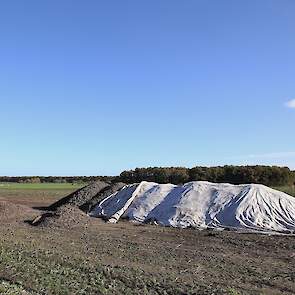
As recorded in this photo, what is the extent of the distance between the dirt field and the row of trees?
34513 millimetres

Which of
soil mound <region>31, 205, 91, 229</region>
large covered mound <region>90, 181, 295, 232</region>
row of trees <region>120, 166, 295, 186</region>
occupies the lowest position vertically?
soil mound <region>31, 205, 91, 229</region>

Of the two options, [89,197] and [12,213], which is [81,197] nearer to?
[89,197]

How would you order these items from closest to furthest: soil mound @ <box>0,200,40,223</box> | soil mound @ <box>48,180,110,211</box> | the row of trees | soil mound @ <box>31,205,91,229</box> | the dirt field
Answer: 1. the dirt field
2. soil mound @ <box>31,205,91,229</box>
3. soil mound @ <box>0,200,40,223</box>
4. soil mound @ <box>48,180,110,211</box>
5. the row of trees

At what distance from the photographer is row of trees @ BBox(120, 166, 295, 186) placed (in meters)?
52.9

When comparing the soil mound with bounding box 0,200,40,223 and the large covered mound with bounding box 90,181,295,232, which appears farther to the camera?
the soil mound with bounding box 0,200,40,223

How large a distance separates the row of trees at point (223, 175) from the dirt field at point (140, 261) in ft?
113

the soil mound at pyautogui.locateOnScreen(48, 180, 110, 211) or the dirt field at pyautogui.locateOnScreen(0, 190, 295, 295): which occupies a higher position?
the soil mound at pyautogui.locateOnScreen(48, 180, 110, 211)

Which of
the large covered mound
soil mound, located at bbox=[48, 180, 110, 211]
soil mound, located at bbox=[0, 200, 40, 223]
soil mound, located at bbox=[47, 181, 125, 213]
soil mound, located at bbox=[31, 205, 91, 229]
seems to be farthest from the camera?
soil mound, located at bbox=[48, 180, 110, 211]

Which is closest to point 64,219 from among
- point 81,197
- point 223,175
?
point 81,197

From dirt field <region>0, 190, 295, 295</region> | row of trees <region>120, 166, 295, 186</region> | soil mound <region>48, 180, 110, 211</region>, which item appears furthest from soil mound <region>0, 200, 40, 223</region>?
row of trees <region>120, 166, 295, 186</region>

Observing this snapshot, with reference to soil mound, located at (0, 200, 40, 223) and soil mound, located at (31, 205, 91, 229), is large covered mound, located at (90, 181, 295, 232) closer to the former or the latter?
soil mound, located at (31, 205, 91, 229)

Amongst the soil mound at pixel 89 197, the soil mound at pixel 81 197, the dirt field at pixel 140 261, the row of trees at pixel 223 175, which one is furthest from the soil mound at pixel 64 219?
the row of trees at pixel 223 175

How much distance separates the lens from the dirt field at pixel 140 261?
9461 millimetres

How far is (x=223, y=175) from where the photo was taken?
55.7m
